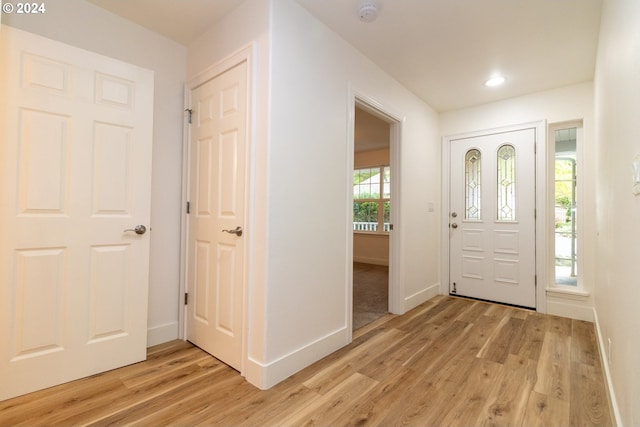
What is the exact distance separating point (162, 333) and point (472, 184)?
12.5 feet

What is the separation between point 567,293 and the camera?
315 centimetres

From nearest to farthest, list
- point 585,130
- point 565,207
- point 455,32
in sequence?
1. point 455,32
2. point 585,130
3. point 565,207

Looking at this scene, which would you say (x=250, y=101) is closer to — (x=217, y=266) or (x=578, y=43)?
(x=217, y=266)

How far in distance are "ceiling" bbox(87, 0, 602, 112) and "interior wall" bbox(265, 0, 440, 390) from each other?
22cm

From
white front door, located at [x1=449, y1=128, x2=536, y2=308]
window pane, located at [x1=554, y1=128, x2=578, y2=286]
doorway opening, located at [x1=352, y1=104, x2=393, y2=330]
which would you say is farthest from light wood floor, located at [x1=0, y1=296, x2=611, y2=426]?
doorway opening, located at [x1=352, y1=104, x2=393, y2=330]

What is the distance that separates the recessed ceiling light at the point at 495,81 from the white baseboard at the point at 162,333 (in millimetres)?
3848

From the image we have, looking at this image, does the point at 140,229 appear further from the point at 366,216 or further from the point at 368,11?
the point at 366,216

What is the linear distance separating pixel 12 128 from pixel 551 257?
476cm

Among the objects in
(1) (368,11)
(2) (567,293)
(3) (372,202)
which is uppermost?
(1) (368,11)

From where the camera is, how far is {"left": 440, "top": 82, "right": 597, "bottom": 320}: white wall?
304 cm

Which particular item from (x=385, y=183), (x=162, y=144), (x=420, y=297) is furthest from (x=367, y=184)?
(x=162, y=144)

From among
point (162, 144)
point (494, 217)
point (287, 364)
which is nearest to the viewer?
point (287, 364)

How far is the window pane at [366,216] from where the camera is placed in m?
6.60

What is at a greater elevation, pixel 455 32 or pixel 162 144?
pixel 455 32
